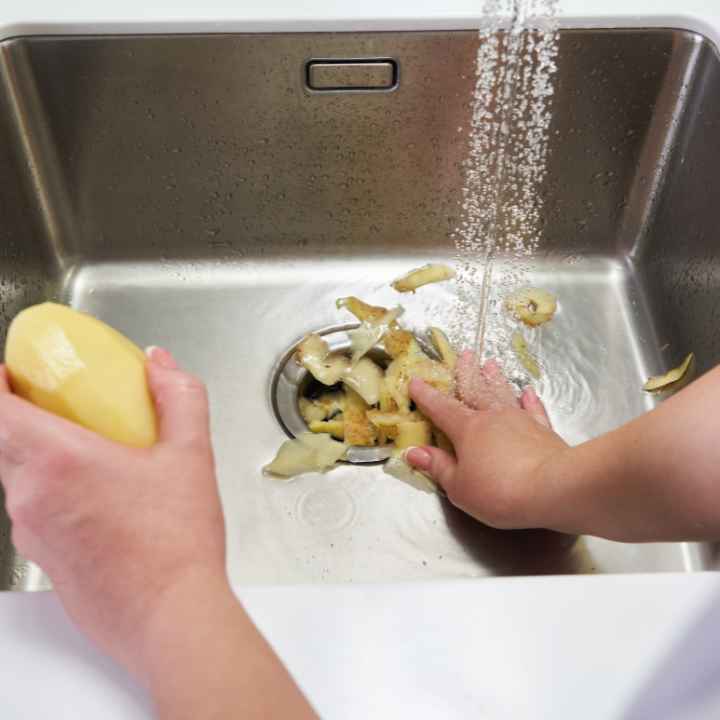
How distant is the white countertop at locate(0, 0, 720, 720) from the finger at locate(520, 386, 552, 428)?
296 millimetres

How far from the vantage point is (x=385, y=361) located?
76 cm

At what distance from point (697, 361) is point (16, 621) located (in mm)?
552

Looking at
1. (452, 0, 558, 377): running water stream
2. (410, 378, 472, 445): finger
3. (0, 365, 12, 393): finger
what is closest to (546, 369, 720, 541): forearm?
(410, 378, 472, 445): finger

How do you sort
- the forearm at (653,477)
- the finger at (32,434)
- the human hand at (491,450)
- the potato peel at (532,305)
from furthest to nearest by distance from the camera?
the potato peel at (532,305), the human hand at (491,450), the forearm at (653,477), the finger at (32,434)

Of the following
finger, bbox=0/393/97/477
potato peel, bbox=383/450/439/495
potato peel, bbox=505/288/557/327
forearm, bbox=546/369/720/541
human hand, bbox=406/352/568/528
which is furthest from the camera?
potato peel, bbox=505/288/557/327

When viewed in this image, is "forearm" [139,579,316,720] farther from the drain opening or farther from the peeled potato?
the drain opening

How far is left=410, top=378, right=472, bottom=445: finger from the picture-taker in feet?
2.21

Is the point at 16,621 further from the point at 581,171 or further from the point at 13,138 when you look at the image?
the point at 581,171

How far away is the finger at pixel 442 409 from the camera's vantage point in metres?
0.67

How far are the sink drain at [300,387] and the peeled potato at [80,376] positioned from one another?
35cm

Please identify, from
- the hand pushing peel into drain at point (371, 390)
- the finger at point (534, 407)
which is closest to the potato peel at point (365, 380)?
the hand pushing peel into drain at point (371, 390)

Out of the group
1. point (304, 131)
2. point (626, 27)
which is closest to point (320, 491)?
point (304, 131)

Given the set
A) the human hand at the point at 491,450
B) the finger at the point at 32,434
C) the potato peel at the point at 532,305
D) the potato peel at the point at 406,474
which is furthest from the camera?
the potato peel at the point at 532,305

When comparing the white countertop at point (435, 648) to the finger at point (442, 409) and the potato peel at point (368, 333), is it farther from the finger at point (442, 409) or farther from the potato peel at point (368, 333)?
the potato peel at point (368, 333)
